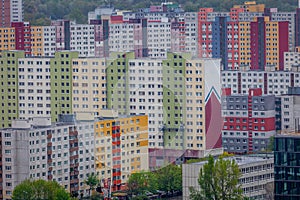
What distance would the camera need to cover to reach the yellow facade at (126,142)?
10906mm

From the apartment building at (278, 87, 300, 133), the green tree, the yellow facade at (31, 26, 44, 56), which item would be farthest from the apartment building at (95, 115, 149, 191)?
the yellow facade at (31, 26, 44, 56)

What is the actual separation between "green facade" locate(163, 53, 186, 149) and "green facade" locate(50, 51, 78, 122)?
1010 millimetres

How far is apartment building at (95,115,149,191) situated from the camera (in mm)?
10930

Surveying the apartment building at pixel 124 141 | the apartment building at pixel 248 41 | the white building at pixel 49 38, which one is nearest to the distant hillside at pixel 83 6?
the white building at pixel 49 38

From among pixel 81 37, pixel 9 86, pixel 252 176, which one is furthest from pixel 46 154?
pixel 81 37

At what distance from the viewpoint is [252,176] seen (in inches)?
504

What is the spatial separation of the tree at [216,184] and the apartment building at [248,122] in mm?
5373

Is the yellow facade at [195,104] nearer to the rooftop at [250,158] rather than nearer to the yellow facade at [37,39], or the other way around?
the rooftop at [250,158]

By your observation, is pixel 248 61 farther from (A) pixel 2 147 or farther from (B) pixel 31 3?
(A) pixel 2 147

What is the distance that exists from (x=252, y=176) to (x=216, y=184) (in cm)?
97

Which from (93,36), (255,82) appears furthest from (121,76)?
(93,36)

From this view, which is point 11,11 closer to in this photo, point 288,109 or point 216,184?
point 288,109

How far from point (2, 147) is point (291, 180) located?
9.46 feet

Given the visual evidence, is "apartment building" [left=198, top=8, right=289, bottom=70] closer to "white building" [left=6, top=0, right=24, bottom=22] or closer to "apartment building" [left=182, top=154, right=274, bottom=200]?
"white building" [left=6, top=0, right=24, bottom=22]
